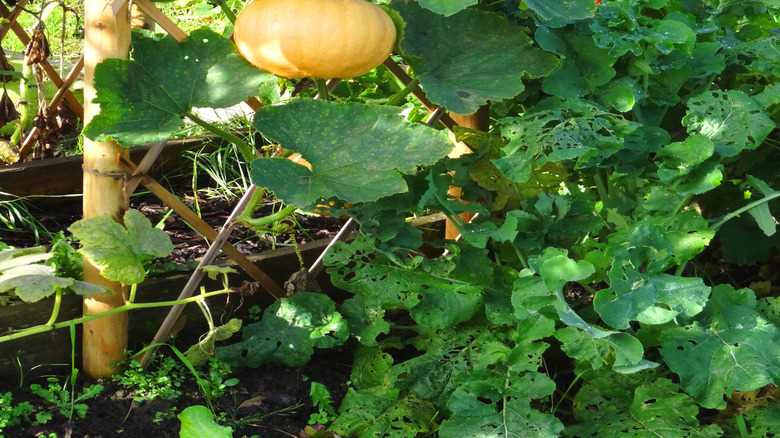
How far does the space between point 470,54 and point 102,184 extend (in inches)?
35.1

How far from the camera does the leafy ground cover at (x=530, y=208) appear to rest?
1.56 m

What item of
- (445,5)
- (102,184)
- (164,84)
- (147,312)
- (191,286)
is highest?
(445,5)

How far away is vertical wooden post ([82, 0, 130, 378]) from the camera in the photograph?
1.63 m

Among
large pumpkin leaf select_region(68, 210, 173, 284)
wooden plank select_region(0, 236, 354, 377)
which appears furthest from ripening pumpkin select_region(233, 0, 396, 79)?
wooden plank select_region(0, 236, 354, 377)

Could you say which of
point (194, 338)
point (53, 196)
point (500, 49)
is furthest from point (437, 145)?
point (53, 196)

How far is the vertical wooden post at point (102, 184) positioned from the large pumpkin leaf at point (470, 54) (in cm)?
64

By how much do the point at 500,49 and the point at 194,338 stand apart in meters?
1.07

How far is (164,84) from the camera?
5.45ft

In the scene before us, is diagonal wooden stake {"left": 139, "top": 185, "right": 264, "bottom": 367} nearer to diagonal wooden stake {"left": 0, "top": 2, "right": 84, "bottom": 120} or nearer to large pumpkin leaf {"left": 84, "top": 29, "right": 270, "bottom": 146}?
large pumpkin leaf {"left": 84, "top": 29, "right": 270, "bottom": 146}

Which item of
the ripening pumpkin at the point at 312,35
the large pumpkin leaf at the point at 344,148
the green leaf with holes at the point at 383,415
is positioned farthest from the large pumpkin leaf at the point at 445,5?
the green leaf with holes at the point at 383,415

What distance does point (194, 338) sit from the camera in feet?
6.69

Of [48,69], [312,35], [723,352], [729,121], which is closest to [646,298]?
[723,352]

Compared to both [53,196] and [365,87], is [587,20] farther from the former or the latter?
[53,196]

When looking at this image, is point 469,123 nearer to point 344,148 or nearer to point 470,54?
point 470,54
